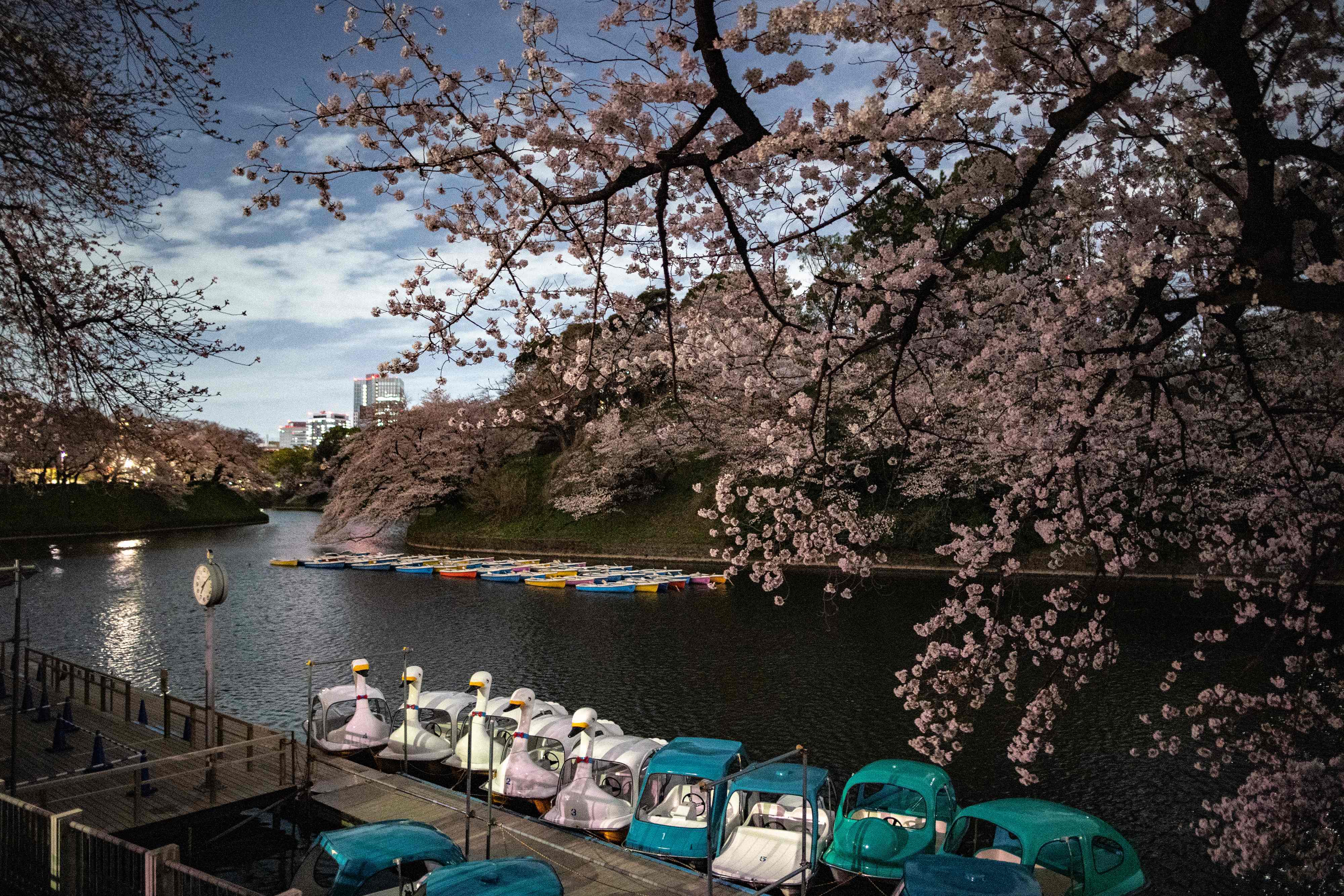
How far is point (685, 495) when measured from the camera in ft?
137

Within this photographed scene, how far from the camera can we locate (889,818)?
9664 mm

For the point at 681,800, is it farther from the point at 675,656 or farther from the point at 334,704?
the point at 675,656

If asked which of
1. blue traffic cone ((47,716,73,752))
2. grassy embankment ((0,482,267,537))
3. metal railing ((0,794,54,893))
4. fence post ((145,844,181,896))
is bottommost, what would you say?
blue traffic cone ((47,716,73,752))

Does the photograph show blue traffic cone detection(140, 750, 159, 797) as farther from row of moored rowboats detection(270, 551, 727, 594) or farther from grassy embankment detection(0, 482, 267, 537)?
grassy embankment detection(0, 482, 267, 537)

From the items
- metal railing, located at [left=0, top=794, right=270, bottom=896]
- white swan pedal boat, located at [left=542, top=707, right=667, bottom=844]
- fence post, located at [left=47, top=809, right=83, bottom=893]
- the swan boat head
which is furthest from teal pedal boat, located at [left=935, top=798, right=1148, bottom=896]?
the swan boat head

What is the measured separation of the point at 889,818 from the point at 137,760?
9905mm

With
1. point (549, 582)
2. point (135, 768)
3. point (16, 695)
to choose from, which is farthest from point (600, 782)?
point (549, 582)

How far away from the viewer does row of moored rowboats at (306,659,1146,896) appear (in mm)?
8578

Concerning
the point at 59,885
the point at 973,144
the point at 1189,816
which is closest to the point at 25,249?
the point at 59,885

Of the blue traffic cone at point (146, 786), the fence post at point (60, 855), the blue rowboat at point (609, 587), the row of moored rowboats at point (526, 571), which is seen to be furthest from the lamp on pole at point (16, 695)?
the row of moored rowboats at point (526, 571)

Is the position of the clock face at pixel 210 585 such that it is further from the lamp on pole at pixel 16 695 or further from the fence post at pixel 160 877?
the fence post at pixel 160 877

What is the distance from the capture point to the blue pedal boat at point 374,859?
7492 millimetres

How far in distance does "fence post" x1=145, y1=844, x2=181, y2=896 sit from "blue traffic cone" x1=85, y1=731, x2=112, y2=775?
251 inches

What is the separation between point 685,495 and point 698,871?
3256 cm
